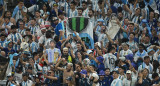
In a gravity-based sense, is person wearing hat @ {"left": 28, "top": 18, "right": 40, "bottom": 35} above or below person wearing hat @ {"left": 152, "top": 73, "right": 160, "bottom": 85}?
above

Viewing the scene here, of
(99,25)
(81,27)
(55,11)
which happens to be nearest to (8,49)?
(81,27)

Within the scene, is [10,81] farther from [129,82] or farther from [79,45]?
[129,82]

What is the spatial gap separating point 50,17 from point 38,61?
14.2ft

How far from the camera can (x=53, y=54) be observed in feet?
92.2

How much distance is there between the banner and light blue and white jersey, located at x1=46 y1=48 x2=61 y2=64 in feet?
5.48

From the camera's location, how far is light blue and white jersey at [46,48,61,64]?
91.7 feet

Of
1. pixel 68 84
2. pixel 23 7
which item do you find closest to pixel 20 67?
pixel 68 84

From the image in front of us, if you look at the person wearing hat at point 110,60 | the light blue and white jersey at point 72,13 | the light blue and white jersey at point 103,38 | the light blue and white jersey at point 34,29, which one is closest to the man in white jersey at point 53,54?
the person wearing hat at point 110,60

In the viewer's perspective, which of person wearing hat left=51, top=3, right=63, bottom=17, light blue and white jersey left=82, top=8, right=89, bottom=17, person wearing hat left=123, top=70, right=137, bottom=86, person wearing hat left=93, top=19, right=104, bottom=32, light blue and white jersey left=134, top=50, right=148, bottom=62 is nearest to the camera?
person wearing hat left=123, top=70, right=137, bottom=86

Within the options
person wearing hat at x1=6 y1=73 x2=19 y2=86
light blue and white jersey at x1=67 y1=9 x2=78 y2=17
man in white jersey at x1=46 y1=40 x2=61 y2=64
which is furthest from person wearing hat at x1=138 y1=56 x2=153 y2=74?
light blue and white jersey at x1=67 y1=9 x2=78 y2=17

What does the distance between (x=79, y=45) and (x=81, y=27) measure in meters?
1.70

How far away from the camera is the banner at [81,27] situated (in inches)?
1168

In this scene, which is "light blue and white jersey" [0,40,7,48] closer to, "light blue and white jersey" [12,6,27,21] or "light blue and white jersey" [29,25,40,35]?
"light blue and white jersey" [29,25,40,35]

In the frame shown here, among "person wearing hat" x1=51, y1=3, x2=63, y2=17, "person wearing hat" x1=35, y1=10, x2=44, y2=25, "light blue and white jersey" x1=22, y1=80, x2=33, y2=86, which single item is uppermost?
"person wearing hat" x1=51, y1=3, x2=63, y2=17
